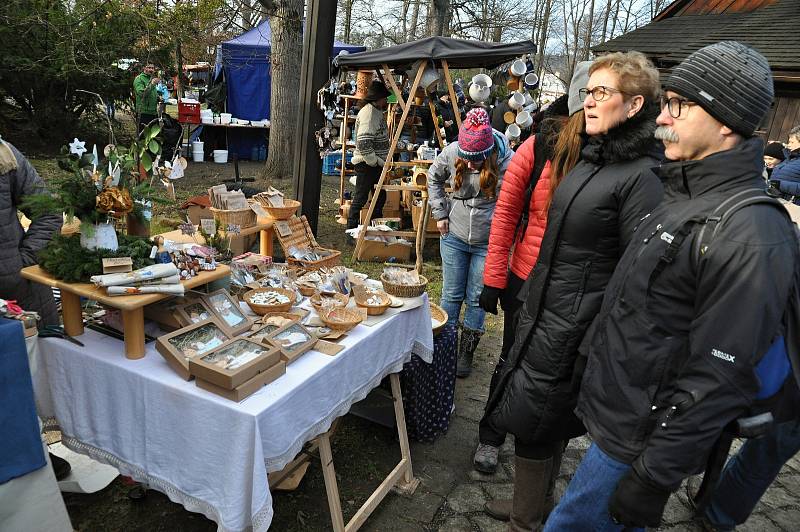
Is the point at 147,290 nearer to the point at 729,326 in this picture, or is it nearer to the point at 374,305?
the point at 374,305

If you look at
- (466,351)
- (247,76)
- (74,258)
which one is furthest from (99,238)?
(247,76)

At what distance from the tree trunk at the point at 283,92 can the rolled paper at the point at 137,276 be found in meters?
7.39

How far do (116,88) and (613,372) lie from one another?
37.7 ft

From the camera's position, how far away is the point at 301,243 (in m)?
3.10

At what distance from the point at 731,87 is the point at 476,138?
6.78 feet

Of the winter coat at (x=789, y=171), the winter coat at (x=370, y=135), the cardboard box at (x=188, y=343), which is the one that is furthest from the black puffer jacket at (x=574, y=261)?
the winter coat at (x=370, y=135)

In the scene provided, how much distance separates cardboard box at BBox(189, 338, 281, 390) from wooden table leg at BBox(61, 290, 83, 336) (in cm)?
58

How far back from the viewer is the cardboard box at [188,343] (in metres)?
1.67

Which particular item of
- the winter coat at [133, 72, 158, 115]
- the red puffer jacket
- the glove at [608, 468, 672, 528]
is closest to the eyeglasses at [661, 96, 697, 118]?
the red puffer jacket

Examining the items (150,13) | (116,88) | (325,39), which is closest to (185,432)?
(325,39)

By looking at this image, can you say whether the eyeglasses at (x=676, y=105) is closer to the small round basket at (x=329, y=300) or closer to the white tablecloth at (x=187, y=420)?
the white tablecloth at (x=187, y=420)

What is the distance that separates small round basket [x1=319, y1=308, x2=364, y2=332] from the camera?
2113 mm

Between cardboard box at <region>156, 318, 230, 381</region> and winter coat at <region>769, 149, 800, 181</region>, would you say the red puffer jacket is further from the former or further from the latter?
winter coat at <region>769, 149, 800, 181</region>

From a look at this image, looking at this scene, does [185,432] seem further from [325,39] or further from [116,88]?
[116,88]
